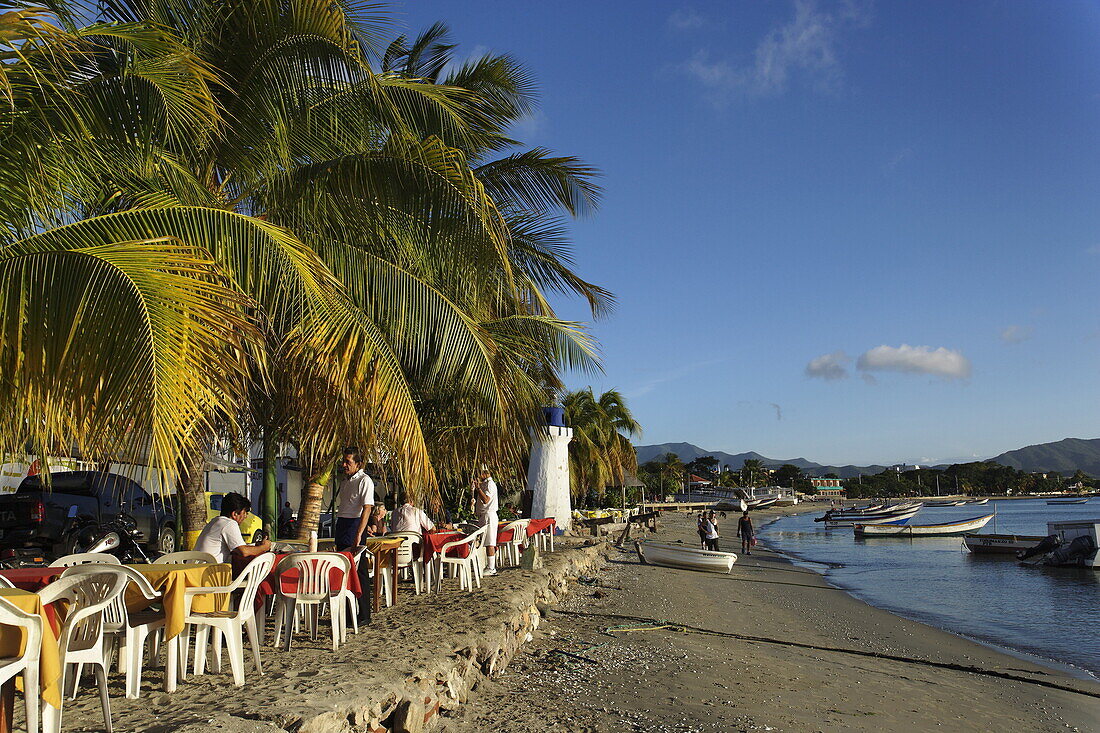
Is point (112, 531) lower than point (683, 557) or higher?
higher

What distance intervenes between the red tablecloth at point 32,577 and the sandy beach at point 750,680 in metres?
2.76

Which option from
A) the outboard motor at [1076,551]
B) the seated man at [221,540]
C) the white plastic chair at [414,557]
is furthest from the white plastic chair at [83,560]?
the outboard motor at [1076,551]

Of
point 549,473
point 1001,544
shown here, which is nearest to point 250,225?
point 549,473

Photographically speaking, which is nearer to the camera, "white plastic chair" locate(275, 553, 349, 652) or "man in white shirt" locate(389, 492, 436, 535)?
"white plastic chair" locate(275, 553, 349, 652)

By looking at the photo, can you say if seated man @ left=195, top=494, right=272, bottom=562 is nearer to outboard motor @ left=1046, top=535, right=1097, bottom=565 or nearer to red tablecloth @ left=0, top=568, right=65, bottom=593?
red tablecloth @ left=0, top=568, right=65, bottom=593

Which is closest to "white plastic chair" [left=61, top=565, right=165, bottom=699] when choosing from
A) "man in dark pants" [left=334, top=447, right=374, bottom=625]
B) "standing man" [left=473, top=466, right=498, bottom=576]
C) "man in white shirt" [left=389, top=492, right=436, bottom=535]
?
"man in dark pants" [left=334, top=447, right=374, bottom=625]

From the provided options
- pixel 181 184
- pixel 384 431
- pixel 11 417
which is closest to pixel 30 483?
pixel 181 184

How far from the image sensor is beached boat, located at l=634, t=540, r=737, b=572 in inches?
806

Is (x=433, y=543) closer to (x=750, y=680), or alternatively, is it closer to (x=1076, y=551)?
(x=750, y=680)

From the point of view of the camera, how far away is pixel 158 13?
739cm

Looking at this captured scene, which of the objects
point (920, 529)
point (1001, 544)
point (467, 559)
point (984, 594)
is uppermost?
point (467, 559)

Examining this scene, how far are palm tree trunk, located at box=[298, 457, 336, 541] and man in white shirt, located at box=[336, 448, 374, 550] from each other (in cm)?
247

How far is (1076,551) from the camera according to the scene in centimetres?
2698

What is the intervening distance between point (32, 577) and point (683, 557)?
58.0 feet
